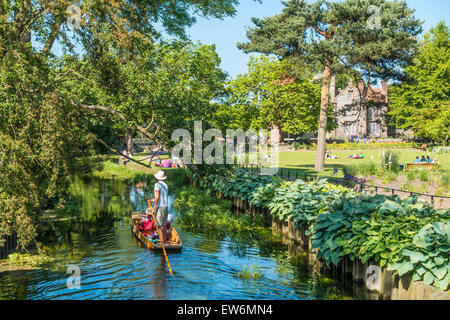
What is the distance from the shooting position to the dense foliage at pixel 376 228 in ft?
25.3

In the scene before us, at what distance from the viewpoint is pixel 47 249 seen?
1279 centimetres

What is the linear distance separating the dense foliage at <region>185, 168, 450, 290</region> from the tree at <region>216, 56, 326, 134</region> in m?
18.5

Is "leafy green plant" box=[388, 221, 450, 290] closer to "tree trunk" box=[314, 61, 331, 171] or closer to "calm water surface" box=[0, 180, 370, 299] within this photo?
"calm water surface" box=[0, 180, 370, 299]

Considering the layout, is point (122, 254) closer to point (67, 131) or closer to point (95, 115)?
point (67, 131)

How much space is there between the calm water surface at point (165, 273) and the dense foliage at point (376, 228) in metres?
1.03

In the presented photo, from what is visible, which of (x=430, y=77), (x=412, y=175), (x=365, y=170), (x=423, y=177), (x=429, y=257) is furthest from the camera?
(x=430, y=77)

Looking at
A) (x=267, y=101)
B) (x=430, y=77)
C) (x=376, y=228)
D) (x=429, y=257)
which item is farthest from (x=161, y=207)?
(x=430, y=77)

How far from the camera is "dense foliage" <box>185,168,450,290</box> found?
7707mm

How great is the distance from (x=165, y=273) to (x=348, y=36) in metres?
18.7

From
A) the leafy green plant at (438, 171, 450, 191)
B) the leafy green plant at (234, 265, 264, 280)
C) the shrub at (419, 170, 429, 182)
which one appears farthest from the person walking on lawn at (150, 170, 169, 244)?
the shrub at (419, 170, 429, 182)

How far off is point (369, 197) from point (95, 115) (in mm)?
8963

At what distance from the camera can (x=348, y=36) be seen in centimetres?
2375

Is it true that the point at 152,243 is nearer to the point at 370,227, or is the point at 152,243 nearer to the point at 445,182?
the point at 370,227
